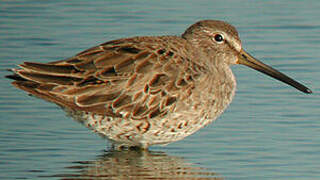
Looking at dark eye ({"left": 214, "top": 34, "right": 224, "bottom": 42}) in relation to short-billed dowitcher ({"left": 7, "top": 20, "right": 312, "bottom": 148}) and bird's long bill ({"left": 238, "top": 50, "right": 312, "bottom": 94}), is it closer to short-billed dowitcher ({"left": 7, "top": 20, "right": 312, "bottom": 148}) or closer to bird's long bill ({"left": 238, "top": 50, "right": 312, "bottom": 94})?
bird's long bill ({"left": 238, "top": 50, "right": 312, "bottom": 94})

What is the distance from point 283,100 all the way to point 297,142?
5.26 ft

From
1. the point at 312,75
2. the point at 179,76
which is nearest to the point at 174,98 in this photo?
the point at 179,76

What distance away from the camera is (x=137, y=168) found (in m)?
10.1

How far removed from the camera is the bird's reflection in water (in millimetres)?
9688

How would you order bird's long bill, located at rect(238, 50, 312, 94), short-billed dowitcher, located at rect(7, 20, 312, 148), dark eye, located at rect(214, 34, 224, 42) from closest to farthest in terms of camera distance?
1. short-billed dowitcher, located at rect(7, 20, 312, 148)
2. dark eye, located at rect(214, 34, 224, 42)
3. bird's long bill, located at rect(238, 50, 312, 94)

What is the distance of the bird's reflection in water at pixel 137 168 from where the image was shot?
31.8 ft

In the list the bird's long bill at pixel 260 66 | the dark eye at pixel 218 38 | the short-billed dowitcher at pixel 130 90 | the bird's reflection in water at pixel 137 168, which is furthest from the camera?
the bird's long bill at pixel 260 66

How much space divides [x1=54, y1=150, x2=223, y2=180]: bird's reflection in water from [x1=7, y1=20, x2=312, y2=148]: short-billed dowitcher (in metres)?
0.20

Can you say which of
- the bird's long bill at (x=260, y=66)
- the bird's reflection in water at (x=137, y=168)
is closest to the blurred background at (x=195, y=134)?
the bird's reflection in water at (x=137, y=168)

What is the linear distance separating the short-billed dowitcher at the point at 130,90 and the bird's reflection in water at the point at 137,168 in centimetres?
20

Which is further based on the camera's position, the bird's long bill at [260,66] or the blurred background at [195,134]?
the bird's long bill at [260,66]

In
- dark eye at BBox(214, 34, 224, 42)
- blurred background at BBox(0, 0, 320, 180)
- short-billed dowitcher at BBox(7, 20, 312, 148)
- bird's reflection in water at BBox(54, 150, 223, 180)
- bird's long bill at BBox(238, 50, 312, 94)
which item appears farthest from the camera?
bird's long bill at BBox(238, 50, 312, 94)

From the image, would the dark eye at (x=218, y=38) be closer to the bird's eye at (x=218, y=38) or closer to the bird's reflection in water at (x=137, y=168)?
the bird's eye at (x=218, y=38)

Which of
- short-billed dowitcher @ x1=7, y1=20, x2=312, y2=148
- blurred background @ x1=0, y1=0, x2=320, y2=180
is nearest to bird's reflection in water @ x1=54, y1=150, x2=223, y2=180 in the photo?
blurred background @ x1=0, y1=0, x2=320, y2=180
